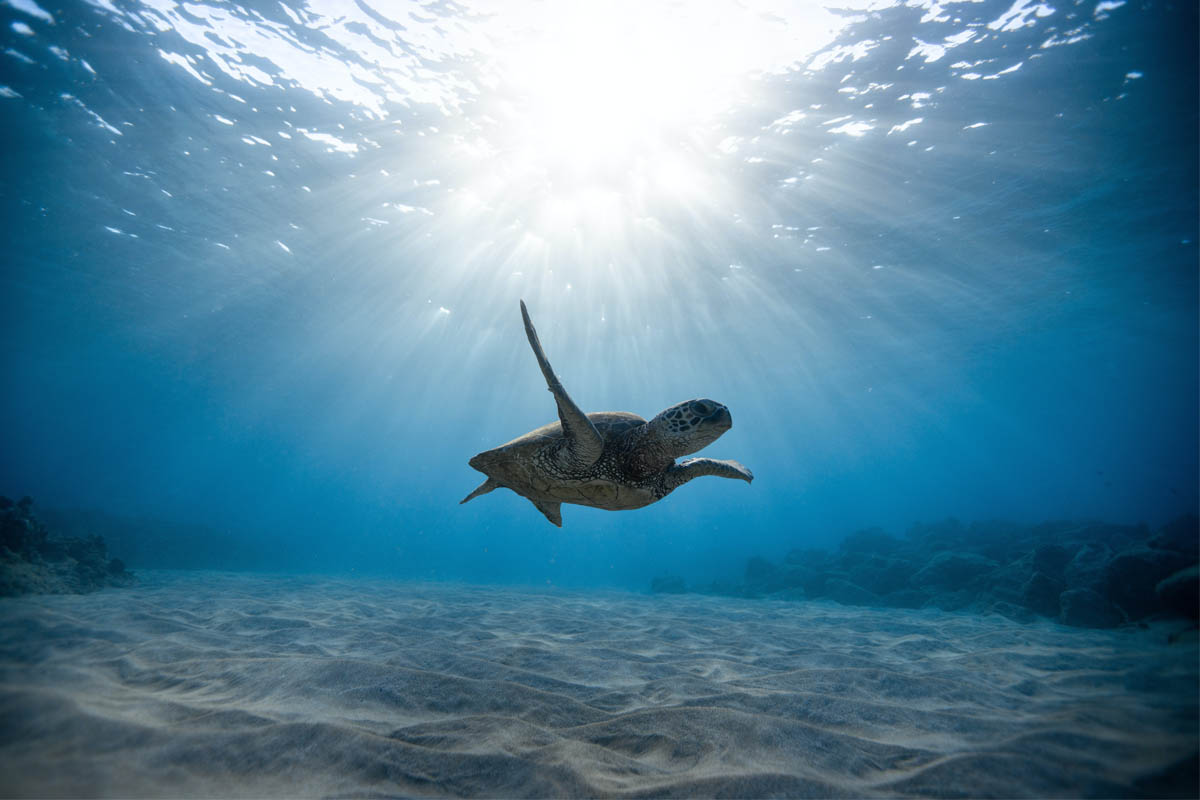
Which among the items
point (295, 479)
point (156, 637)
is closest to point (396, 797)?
point (156, 637)

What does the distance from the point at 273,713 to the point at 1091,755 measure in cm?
488

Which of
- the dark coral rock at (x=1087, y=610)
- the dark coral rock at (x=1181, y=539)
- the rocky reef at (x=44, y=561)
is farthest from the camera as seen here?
the rocky reef at (x=44, y=561)

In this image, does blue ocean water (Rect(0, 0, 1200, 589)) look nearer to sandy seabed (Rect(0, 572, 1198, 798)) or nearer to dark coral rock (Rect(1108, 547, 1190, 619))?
dark coral rock (Rect(1108, 547, 1190, 619))

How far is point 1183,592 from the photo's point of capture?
269cm

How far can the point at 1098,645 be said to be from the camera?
5590 mm

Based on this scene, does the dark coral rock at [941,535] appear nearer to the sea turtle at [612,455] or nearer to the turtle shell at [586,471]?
the sea turtle at [612,455]

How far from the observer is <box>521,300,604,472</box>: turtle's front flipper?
3834mm

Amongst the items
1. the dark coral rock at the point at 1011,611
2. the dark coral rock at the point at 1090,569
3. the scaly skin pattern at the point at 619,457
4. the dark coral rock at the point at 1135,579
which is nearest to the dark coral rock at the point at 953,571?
the dark coral rock at the point at 1090,569

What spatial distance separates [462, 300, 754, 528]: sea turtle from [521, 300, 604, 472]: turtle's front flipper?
0.01 m

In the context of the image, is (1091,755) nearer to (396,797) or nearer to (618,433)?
(396,797)

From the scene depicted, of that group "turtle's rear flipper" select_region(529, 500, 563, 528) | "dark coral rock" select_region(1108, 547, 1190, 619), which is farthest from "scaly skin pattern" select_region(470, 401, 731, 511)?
"dark coral rock" select_region(1108, 547, 1190, 619)

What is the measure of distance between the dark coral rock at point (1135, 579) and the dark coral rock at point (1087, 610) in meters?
0.50

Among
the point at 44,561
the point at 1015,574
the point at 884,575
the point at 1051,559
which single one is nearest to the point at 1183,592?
the point at 1051,559

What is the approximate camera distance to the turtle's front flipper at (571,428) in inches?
151
